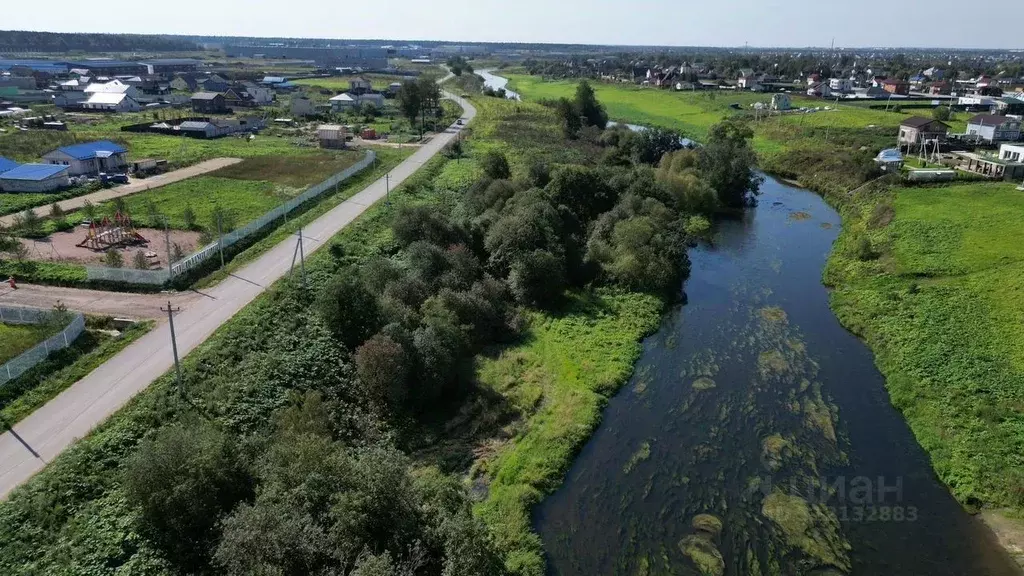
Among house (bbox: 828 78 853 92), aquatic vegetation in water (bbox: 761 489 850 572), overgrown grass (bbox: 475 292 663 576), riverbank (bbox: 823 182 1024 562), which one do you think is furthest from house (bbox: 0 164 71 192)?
house (bbox: 828 78 853 92)

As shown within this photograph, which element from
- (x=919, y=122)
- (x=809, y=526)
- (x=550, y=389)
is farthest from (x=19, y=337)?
(x=919, y=122)

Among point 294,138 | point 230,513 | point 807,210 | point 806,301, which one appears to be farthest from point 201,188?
point 807,210

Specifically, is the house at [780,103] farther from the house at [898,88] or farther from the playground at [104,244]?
the playground at [104,244]

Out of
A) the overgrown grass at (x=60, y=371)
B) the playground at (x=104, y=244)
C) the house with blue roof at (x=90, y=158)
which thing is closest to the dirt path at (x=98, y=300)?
the overgrown grass at (x=60, y=371)

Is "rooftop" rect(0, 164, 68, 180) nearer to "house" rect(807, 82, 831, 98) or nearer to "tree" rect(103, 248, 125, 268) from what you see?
"tree" rect(103, 248, 125, 268)

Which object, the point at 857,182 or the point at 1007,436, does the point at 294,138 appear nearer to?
the point at 857,182

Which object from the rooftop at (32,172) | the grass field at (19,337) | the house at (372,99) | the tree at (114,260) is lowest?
the grass field at (19,337)
